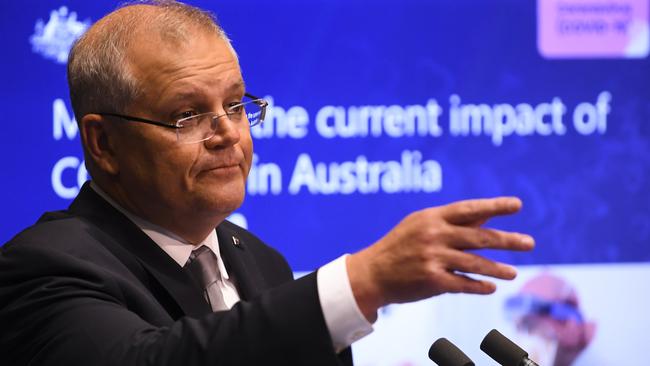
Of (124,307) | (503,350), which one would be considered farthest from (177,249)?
(503,350)

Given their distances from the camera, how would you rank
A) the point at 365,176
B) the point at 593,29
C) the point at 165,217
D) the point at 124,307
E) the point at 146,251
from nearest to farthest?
the point at 124,307 → the point at 146,251 → the point at 165,217 → the point at 365,176 → the point at 593,29

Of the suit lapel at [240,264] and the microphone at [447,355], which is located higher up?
the suit lapel at [240,264]

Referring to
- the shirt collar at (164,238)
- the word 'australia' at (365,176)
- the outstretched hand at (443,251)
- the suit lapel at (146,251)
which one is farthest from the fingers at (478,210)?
the word 'australia' at (365,176)

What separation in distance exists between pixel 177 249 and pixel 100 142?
12.6 inches

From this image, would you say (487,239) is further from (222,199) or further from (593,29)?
(593,29)

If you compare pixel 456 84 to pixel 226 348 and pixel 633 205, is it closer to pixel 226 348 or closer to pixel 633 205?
pixel 633 205

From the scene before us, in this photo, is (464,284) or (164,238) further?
(164,238)

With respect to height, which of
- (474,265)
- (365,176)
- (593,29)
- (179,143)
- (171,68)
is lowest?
(474,265)

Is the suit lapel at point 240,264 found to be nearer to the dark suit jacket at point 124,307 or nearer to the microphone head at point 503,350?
the dark suit jacket at point 124,307

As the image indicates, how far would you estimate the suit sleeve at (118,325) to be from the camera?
4.94 feet

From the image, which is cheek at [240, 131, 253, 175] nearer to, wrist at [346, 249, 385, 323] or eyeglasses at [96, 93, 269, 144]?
eyeglasses at [96, 93, 269, 144]

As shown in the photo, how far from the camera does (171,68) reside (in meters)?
2.14

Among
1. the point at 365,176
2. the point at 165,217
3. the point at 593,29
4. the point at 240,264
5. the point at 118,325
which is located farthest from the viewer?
the point at 593,29

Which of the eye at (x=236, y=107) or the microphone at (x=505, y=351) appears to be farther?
the eye at (x=236, y=107)
